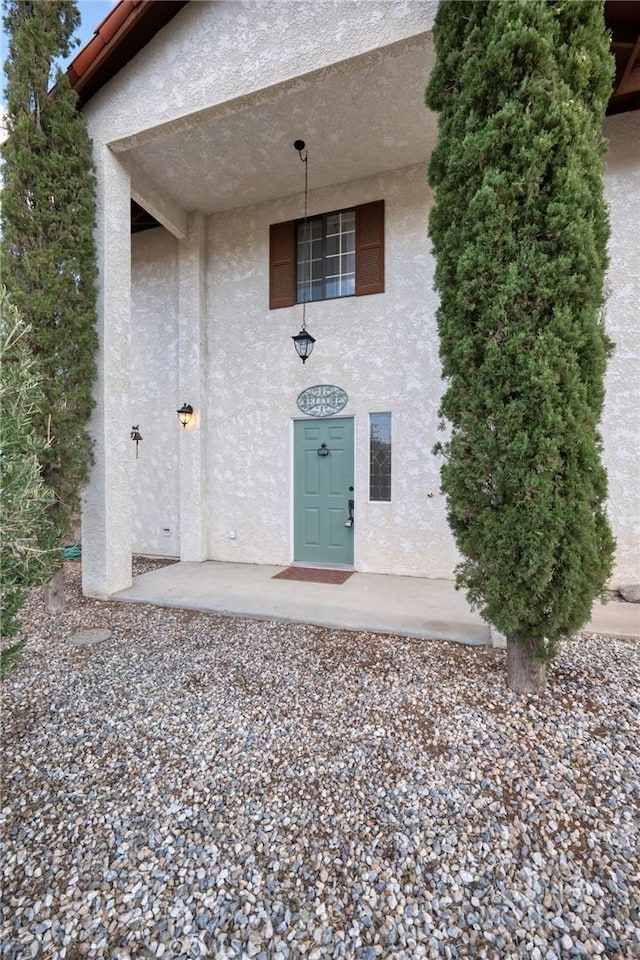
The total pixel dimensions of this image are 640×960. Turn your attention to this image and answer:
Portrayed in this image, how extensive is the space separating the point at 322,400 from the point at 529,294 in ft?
11.6

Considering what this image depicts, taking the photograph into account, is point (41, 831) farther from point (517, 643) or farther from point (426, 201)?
point (426, 201)

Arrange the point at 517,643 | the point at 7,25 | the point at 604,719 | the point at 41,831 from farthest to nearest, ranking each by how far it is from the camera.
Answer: the point at 7,25, the point at 517,643, the point at 604,719, the point at 41,831

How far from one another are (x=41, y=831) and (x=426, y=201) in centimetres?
655

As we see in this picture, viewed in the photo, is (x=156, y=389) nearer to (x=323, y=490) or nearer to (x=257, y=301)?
(x=257, y=301)

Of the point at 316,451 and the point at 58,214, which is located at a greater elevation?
the point at 58,214

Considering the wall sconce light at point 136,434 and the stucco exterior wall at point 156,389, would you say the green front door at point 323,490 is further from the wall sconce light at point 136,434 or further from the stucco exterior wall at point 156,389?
the wall sconce light at point 136,434

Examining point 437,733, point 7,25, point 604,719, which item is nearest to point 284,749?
point 437,733

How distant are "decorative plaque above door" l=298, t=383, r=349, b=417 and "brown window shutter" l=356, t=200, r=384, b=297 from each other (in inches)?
51.3

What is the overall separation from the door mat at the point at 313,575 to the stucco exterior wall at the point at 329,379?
0.29m

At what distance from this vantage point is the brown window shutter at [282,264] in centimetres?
581

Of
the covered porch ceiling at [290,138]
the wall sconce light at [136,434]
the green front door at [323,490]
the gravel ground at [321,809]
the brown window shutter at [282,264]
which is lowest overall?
the gravel ground at [321,809]

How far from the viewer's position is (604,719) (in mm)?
2355

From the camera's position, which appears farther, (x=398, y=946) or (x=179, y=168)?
(x=179, y=168)

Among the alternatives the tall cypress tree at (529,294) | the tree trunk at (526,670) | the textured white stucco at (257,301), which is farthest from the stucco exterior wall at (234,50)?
the tree trunk at (526,670)
